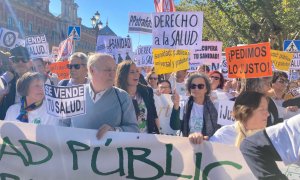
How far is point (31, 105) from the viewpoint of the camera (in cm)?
417

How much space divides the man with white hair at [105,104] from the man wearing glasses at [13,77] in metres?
1.60

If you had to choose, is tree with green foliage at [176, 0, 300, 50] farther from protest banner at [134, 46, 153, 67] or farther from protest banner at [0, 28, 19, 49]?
protest banner at [0, 28, 19, 49]

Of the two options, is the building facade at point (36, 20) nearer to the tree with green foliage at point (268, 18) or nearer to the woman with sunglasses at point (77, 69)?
the tree with green foliage at point (268, 18)

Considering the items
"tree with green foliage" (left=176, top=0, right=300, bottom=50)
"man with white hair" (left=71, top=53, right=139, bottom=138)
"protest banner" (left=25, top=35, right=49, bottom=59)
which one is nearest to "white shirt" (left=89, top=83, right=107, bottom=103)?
"man with white hair" (left=71, top=53, right=139, bottom=138)

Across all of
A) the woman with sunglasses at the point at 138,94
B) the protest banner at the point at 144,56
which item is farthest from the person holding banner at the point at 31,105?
the protest banner at the point at 144,56

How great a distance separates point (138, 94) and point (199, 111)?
70 cm

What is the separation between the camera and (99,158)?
3.35 metres

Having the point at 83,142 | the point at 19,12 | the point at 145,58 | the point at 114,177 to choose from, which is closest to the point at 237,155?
the point at 114,177

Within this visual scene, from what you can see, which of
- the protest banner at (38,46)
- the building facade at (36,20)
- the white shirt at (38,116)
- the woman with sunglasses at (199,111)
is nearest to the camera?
the white shirt at (38,116)

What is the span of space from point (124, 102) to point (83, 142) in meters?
0.45

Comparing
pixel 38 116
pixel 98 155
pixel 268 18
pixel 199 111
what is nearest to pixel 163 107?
pixel 199 111

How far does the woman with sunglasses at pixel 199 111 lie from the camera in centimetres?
451

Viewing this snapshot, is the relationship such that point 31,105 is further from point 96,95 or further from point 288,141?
point 288,141

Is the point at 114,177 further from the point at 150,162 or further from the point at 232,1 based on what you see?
the point at 232,1
